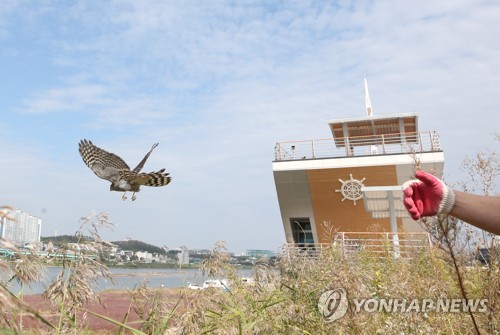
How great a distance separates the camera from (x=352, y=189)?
738 inches

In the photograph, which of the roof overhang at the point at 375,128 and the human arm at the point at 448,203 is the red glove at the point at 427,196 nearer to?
the human arm at the point at 448,203

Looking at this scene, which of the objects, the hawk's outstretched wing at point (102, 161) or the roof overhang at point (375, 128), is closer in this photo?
the hawk's outstretched wing at point (102, 161)

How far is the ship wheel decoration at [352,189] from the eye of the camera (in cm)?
1856

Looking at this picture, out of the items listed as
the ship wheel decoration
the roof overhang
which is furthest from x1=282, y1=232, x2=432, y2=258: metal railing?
the roof overhang

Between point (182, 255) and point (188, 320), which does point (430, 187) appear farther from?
point (182, 255)

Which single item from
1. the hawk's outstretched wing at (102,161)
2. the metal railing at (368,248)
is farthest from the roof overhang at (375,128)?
the hawk's outstretched wing at (102,161)

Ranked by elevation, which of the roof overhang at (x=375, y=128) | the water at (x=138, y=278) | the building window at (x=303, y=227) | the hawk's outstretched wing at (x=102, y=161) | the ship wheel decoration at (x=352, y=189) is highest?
the roof overhang at (x=375, y=128)

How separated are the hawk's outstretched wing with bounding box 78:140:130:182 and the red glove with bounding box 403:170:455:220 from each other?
16.7ft

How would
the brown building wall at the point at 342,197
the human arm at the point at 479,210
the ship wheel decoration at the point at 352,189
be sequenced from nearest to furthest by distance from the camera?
the human arm at the point at 479,210 < the brown building wall at the point at 342,197 < the ship wheel decoration at the point at 352,189

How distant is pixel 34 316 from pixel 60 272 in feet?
5.20
